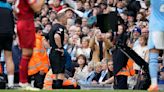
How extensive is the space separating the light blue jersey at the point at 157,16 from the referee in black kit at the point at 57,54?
13.4ft

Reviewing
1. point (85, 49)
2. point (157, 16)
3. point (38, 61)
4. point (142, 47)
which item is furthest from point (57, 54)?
point (157, 16)

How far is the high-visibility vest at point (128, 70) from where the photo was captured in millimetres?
14977

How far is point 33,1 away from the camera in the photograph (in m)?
11.0

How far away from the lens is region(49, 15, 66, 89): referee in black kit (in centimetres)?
1488

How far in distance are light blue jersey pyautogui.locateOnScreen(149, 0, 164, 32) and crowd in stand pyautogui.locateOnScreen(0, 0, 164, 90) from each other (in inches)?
139

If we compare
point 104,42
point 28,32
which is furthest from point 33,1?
point 104,42

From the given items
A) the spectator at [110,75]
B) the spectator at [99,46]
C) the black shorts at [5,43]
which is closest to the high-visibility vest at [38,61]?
the spectator at [99,46]

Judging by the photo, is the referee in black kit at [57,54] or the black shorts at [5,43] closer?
the black shorts at [5,43]

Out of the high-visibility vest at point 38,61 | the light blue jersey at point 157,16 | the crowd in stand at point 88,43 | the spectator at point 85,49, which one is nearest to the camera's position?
the light blue jersey at point 157,16

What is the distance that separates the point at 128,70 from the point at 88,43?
283cm

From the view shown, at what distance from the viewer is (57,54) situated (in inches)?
595

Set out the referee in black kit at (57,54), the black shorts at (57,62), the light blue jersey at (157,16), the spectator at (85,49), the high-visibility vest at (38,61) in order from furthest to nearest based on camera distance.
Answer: the spectator at (85,49), the high-visibility vest at (38,61), the black shorts at (57,62), the referee in black kit at (57,54), the light blue jersey at (157,16)

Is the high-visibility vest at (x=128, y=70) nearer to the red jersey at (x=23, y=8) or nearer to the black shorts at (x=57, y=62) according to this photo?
the black shorts at (x=57, y=62)

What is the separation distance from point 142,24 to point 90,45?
1.36 m
